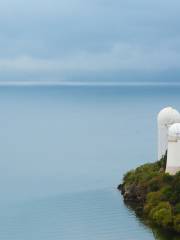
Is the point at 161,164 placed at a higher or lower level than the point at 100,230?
higher

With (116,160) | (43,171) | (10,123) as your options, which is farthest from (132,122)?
(43,171)

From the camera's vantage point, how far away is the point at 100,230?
41438 millimetres

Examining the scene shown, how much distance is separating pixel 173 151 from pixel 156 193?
4708 millimetres

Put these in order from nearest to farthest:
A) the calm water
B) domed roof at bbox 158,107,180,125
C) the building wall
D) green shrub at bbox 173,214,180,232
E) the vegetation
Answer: green shrub at bbox 173,214,180,232, the vegetation, the calm water, the building wall, domed roof at bbox 158,107,180,125

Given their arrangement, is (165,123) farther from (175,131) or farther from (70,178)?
(70,178)

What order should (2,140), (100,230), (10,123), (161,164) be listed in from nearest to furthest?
(100,230) < (161,164) < (2,140) < (10,123)

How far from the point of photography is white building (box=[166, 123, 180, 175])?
152 feet

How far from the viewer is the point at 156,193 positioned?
4297 centimetres

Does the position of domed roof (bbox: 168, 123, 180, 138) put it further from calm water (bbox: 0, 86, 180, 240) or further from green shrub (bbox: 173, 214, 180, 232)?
green shrub (bbox: 173, 214, 180, 232)

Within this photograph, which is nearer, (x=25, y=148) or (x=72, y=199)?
(x=72, y=199)

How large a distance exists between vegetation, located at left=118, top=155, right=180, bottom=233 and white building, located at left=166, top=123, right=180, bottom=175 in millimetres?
696

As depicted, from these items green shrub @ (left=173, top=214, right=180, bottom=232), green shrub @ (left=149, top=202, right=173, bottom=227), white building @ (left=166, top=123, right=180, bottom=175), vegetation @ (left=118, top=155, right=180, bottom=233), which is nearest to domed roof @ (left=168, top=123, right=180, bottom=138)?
white building @ (left=166, top=123, right=180, bottom=175)

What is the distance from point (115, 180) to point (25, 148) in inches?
883

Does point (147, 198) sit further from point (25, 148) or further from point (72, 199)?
point (25, 148)
